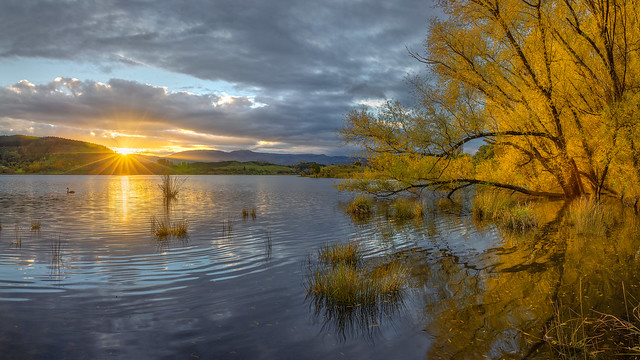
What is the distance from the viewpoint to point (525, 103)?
1964cm

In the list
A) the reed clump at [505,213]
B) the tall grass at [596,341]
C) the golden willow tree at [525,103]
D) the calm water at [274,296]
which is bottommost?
the calm water at [274,296]

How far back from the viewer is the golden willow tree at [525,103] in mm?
16438

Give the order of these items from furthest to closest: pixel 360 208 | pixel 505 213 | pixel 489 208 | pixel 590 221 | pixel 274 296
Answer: pixel 360 208 → pixel 489 208 → pixel 505 213 → pixel 590 221 → pixel 274 296

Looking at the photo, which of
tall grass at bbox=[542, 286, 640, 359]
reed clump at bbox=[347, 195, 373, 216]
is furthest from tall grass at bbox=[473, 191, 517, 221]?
tall grass at bbox=[542, 286, 640, 359]

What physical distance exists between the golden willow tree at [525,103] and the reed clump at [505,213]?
1520 mm

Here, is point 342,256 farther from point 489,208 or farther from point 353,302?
point 489,208

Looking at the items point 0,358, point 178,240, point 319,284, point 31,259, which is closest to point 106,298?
point 0,358

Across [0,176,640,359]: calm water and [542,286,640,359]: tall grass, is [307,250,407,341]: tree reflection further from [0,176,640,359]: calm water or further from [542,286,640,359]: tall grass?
[542,286,640,359]: tall grass

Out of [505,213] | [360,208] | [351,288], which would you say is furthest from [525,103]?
[351,288]

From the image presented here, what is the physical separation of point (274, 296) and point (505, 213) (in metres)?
14.6

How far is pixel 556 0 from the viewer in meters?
18.4

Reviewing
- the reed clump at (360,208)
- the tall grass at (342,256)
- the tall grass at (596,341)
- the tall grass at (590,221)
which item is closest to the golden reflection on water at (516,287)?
the tall grass at (596,341)

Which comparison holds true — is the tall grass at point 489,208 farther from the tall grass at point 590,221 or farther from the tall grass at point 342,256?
the tall grass at point 342,256

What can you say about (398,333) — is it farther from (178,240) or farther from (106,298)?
(178,240)
